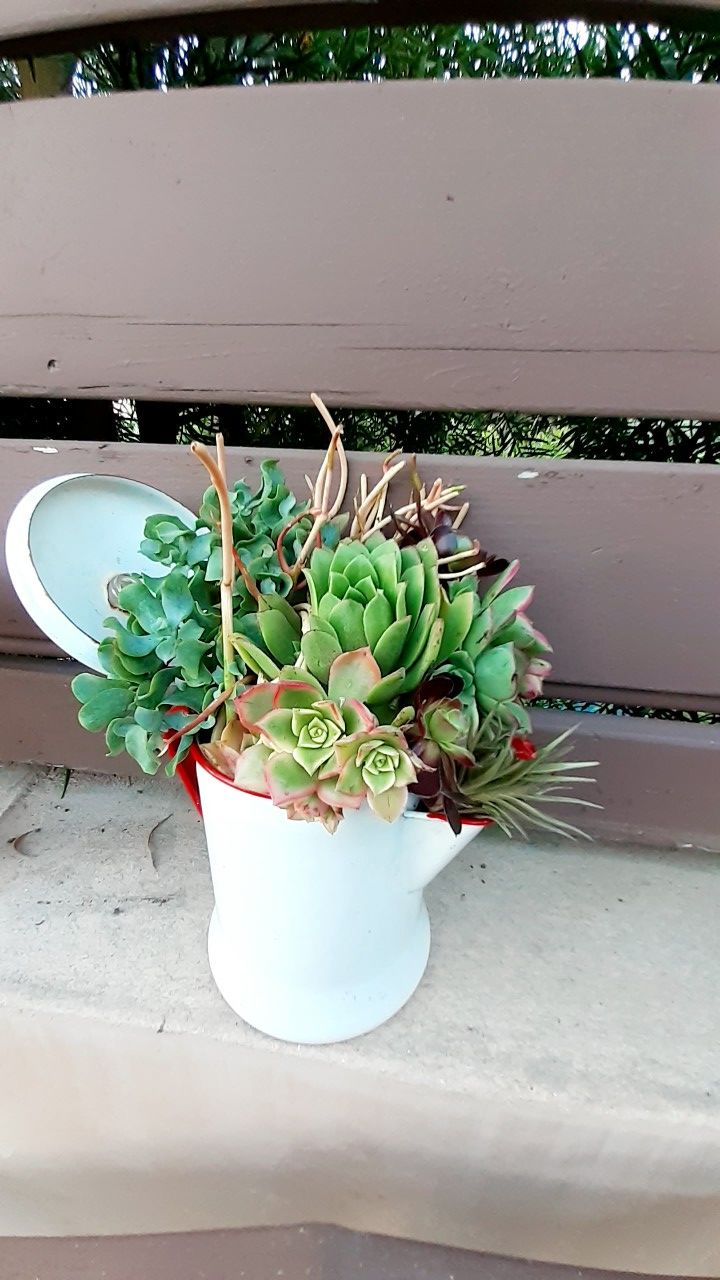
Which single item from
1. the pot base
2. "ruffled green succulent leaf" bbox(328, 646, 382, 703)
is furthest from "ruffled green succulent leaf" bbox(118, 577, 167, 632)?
the pot base

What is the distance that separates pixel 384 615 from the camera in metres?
0.34

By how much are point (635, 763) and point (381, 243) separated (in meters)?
0.40

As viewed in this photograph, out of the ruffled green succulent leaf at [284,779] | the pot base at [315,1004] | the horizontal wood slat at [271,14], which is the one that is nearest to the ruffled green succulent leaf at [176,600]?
the ruffled green succulent leaf at [284,779]

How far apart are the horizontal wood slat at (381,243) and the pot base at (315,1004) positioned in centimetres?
36

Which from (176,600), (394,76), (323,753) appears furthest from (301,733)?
(394,76)

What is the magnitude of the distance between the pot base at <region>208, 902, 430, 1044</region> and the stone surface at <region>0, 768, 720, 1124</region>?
1 centimetres

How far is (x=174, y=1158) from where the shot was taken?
50 cm

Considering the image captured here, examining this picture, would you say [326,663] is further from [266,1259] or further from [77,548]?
[266,1259]

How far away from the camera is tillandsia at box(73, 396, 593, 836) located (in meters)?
0.32

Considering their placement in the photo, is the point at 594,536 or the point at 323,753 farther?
the point at 594,536

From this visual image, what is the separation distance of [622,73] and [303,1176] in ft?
2.44

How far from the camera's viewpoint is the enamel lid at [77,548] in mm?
421

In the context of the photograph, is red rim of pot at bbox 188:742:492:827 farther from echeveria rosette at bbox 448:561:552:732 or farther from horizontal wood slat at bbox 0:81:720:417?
horizontal wood slat at bbox 0:81:720:417

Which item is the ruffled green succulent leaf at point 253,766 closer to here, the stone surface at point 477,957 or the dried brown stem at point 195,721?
the dried brown stem at point 195,721
